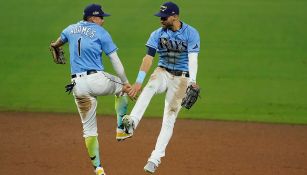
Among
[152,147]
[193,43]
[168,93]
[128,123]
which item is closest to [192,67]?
[193,43]

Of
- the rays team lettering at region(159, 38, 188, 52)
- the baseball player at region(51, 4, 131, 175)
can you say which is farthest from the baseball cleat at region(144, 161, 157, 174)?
the rays team lettering at region(159, 38, 188, 52)

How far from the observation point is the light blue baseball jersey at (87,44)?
9.87 m

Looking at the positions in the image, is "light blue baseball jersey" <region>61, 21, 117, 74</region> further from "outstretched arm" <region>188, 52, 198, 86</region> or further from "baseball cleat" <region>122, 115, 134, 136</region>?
"outstretched arm" <region>188, 52, 198, 86</region>

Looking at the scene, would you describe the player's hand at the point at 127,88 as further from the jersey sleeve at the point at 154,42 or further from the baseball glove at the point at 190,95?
the baseball glove at the point at 190,95

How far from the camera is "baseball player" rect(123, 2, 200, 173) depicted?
33.0 ft

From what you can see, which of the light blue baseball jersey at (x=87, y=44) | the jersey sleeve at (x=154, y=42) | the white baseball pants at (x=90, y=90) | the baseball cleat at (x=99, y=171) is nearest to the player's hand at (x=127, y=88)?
the white baseball pants at (x=90, y=90)

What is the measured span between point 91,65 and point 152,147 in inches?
132

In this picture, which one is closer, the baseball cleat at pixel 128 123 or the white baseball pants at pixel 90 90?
the baseball cleat at pixel 128 123

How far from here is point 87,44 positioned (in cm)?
985

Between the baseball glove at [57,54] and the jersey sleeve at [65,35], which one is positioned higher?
the jersey sleeve at [65,35]

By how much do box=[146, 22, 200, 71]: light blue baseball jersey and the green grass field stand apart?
524 centimetres

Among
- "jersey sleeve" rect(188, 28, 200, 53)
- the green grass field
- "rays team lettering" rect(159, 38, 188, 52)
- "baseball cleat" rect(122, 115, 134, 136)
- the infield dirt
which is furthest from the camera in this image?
the green grass field

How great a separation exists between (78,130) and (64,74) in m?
4.29

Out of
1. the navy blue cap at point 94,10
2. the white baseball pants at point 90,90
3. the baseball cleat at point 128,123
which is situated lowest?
the baseball cleat at point 128,123
